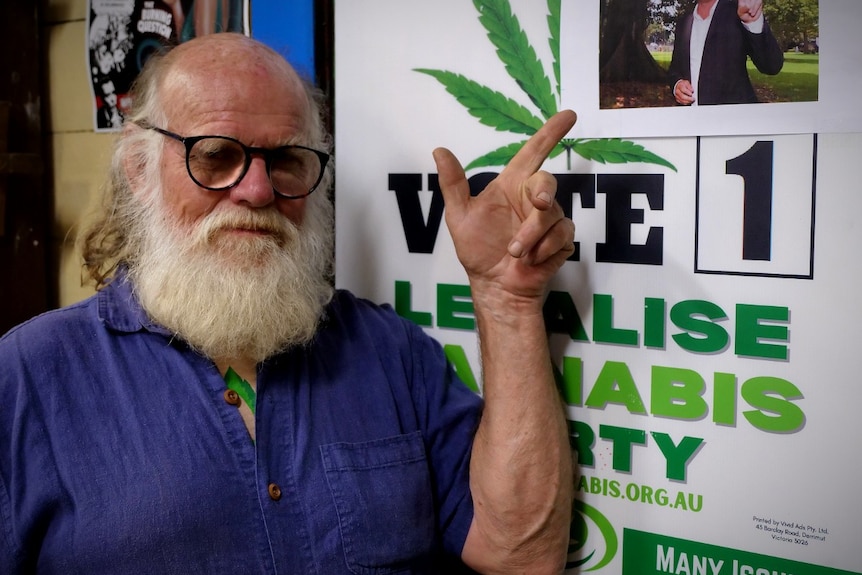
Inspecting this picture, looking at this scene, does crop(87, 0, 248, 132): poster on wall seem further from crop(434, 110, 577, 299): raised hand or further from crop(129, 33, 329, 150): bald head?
crop(434, 110, 577, 299): raised hand

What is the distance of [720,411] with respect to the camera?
1.17m

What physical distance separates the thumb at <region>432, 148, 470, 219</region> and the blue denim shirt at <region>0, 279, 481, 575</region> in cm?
27

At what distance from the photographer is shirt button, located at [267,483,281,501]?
117cm

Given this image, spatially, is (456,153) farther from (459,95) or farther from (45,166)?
(45,166)

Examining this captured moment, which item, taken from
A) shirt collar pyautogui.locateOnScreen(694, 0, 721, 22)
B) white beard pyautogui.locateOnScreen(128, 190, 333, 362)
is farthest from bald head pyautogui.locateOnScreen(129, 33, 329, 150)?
shirt collar pyautogui.locateOnScreen(694, 0, 721, 22)

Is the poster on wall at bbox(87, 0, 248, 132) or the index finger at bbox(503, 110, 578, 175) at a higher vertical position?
the poster on wall at bbox(87, 0, 248, 132)

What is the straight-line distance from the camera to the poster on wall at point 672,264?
1086mm

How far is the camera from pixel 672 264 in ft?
3.91

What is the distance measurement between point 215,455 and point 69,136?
1094 mm

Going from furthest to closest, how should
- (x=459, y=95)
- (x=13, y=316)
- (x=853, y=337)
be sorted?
(x=13, y=316), (x=459, y=95), (x=853, y=337)

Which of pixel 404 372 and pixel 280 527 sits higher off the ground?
pixel 404 372

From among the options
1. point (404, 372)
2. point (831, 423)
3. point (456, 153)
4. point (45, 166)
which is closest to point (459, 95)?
point (456, 153)

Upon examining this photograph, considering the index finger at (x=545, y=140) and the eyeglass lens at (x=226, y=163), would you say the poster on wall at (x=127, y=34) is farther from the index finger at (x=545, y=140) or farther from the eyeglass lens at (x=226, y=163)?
A: the index finger at (x=545, y=140)

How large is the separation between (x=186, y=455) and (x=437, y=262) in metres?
0.55
